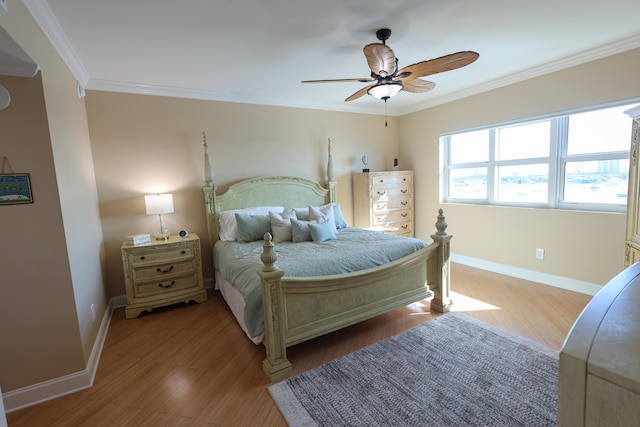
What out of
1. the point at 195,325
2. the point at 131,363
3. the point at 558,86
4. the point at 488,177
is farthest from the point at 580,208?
the point at 131,363

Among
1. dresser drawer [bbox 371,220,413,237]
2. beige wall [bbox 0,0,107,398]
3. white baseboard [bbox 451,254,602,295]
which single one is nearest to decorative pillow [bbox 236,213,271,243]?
beige wall [bbox 0,0,107,398]

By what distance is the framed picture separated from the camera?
1744 mm

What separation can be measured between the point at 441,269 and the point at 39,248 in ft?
10.3

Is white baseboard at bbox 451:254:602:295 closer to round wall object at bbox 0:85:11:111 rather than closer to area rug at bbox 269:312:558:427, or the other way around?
area rug at bbox 269:312:558:427

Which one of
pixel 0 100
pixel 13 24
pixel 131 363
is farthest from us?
pixel 131 363

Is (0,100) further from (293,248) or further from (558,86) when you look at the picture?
(558,86)

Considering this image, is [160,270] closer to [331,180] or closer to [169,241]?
[169,241]

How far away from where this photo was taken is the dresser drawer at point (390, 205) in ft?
15.1

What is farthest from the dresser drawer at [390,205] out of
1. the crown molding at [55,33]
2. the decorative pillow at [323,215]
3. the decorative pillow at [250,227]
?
the crown molding at [55,33]

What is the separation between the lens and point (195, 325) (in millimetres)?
2859

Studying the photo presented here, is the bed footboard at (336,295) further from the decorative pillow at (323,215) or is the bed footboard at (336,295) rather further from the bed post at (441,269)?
the decorative pillow at (323,215)

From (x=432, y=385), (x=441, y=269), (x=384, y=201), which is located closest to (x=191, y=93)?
(x=384, y=201)

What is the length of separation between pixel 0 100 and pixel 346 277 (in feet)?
7.88

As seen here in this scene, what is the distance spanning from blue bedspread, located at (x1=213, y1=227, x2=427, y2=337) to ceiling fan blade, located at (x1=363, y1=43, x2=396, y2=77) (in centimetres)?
149
